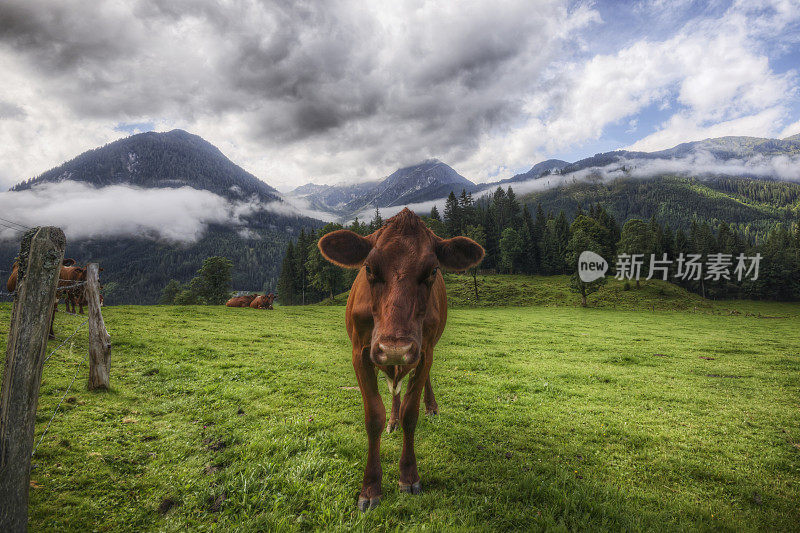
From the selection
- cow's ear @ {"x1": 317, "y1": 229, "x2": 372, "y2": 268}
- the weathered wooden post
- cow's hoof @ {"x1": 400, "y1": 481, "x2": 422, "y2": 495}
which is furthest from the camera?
cow's ear @ {"x1": 317, "y1": 229, "x2": 372, "y2": 268}

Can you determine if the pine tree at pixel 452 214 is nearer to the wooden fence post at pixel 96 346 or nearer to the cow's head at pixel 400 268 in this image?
the wooden fence post at pixel 96 346

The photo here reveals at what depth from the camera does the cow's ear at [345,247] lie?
168 inches

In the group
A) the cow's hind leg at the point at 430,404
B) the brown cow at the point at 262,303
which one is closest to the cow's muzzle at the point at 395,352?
the cow's hind leg at the point at 430,404

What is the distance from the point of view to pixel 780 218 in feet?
640

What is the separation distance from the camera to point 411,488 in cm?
414

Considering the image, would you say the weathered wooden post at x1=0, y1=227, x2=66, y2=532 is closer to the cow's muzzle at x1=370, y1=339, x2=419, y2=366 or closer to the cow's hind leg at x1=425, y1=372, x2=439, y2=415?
the cow's muzzle at x1=370, y1=339, x2=419, y2=366

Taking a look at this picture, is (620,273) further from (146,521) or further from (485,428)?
(146,521)

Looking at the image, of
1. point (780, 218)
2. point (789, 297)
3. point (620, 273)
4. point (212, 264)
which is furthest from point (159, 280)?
point (780, 218)

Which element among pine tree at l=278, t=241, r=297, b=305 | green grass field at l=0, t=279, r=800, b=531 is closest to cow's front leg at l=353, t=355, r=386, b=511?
green grass field at l=0, t=279, r=800, b=531

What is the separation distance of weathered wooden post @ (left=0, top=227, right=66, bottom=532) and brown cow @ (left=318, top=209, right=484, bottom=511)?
8.79 feet

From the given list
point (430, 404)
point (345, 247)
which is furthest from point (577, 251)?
point (345, 247)

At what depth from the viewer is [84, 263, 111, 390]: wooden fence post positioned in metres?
6.57

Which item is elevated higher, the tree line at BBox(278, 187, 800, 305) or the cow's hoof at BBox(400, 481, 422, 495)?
the tree line at BBox(278, 187, 800, 305)

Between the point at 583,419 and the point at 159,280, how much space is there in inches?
9749
